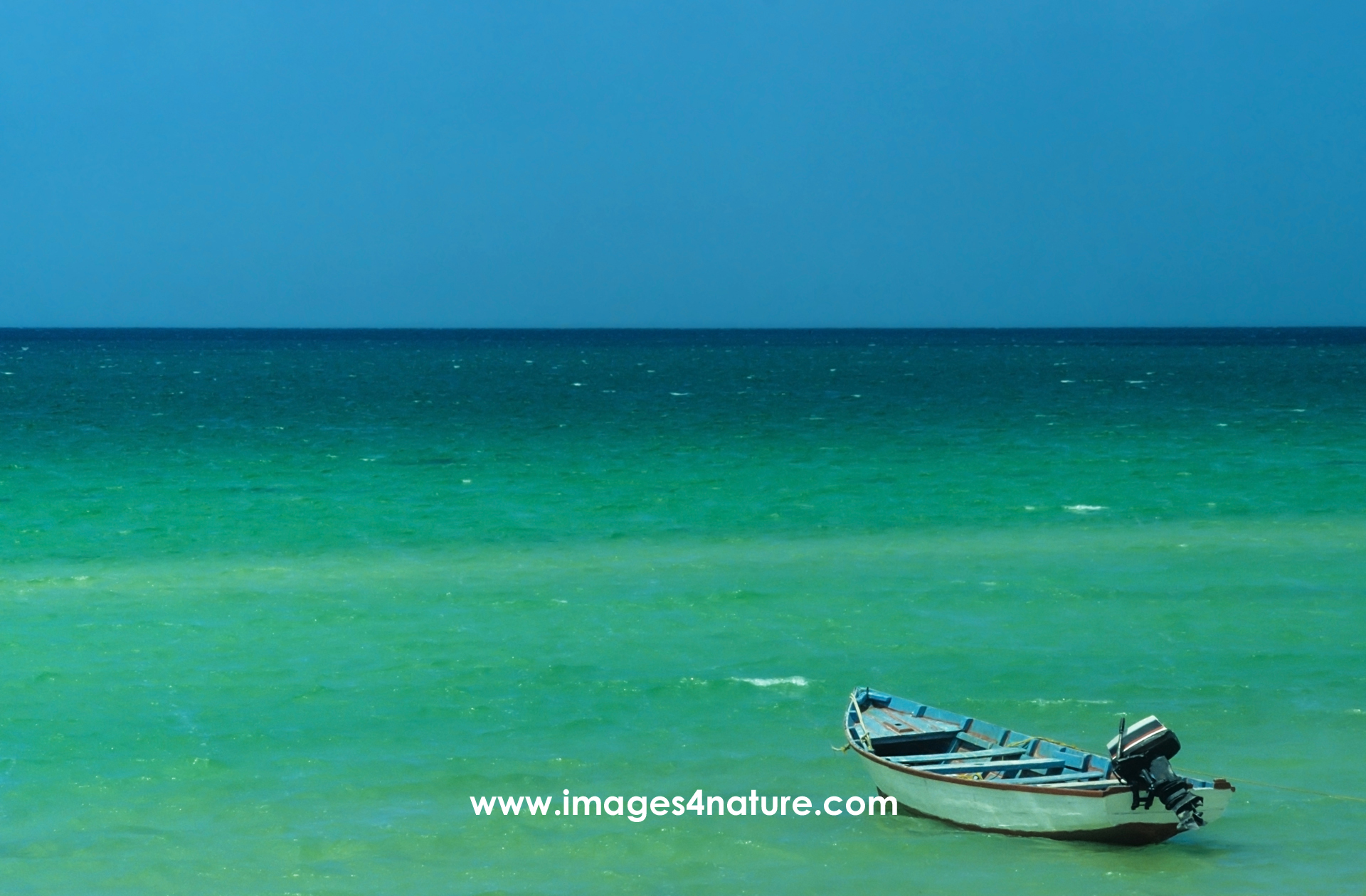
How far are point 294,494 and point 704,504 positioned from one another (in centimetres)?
1127

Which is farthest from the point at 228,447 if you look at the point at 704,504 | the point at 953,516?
the point at 953,516

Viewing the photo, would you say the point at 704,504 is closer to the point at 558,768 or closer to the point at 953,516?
the point at 953,516

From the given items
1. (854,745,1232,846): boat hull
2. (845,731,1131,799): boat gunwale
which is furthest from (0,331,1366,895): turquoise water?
(845,731,1131,799): boat gunwale

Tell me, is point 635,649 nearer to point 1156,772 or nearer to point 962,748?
point 962,748

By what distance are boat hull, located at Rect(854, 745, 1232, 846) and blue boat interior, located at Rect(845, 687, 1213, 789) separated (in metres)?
0.11

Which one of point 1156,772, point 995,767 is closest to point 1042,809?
point 995,767

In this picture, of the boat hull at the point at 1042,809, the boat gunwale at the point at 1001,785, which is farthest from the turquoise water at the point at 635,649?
the boat gunwale at the point at 1001,785

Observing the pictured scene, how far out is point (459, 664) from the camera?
19.8 meters

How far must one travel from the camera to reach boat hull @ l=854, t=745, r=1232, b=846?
12375 mm

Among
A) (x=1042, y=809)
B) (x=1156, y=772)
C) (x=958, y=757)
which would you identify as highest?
(x=1156, y=772)

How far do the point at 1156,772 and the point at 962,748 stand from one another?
2.38 metres

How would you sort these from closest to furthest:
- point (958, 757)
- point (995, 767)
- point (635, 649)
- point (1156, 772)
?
point (1156, 772)
point (995, 767)
point (958, 757)
point (635, 649)

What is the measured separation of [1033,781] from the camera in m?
12.8

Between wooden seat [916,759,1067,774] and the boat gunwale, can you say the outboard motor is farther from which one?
wooden seat [916,759,1067,774]
